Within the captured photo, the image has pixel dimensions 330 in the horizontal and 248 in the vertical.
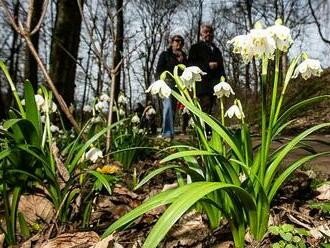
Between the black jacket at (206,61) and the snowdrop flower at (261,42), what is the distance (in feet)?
12.9

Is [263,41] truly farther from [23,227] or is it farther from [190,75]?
[23,227]

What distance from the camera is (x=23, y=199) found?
221 centimetres

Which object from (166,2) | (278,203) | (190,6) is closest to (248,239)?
(278,203)

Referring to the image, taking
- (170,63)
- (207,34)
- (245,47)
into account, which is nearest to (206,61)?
(207,34)

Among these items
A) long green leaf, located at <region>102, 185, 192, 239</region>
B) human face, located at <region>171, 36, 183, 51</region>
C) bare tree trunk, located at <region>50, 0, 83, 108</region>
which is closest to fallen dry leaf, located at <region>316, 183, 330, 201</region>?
long green leaf, located at <region>102, 185, 192, 239</region>

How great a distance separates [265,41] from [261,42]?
0.01 metres

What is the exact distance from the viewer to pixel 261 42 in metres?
1.54

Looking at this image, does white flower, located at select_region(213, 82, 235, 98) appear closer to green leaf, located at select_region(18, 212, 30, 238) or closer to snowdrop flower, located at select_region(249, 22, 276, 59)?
snowdrop flower, located at select_region(249, 22, 276, 59)

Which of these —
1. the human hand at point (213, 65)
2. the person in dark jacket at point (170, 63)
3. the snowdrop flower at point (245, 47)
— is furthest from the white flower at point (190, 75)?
the person in dark jacket at point (170, 63)

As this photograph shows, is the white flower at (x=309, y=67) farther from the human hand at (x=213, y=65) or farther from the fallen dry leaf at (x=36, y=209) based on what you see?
the human hand at (x=213, y=65)

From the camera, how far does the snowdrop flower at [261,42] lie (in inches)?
60.0

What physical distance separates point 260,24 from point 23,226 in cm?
137

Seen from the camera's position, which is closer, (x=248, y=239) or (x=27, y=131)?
(x=248, y=239)

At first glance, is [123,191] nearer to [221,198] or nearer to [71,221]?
[71,221]
